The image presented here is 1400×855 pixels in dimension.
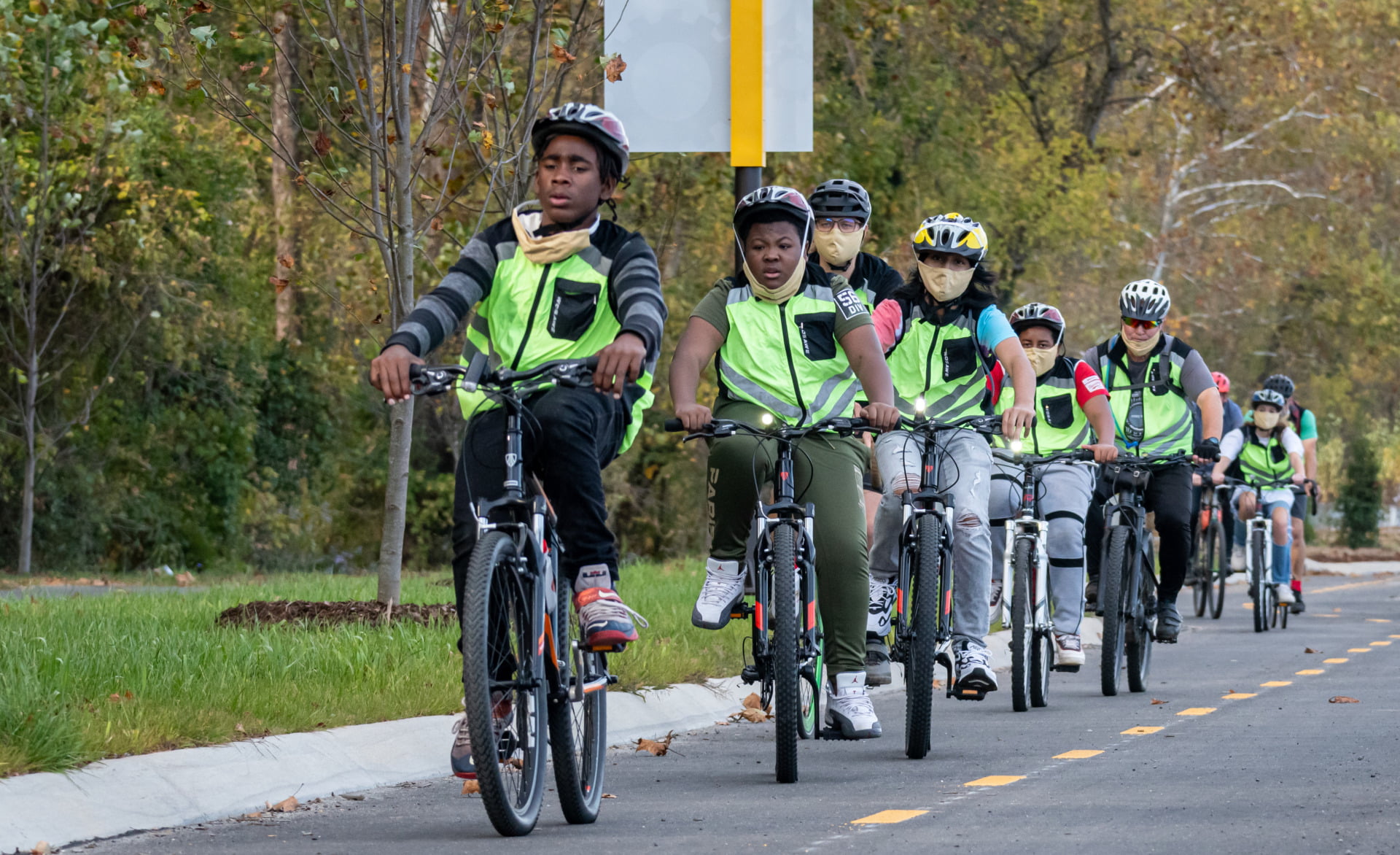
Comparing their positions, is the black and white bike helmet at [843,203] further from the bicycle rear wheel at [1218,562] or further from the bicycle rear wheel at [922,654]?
the bicycle rear wheel at [1218,562]

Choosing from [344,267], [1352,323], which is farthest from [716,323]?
[1352,323]

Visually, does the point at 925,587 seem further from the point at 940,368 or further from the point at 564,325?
the point at 564,325

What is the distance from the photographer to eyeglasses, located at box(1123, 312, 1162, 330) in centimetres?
1179

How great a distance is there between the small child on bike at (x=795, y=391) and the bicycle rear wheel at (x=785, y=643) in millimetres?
441

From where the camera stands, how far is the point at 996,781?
300 inches

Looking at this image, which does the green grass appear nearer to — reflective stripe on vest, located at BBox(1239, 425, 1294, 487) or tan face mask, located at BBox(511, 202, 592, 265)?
tan face mask, located at BBox(511, 202, 592, 265)

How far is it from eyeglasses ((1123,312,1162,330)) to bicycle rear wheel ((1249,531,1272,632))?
5807mm

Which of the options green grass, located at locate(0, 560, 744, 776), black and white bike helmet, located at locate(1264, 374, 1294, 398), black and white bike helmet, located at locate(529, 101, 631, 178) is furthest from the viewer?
black and white bike helmet, located at locate(1264, 374, 1294, 398)

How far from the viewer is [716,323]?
8008 millimetres

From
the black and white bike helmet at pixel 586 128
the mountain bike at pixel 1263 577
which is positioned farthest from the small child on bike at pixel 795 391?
the mountain bike at pixel 1263 577

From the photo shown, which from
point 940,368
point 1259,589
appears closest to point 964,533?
point 940,368

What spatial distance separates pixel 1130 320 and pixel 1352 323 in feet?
129

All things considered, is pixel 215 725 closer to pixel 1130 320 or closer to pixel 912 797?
pixel 912 797

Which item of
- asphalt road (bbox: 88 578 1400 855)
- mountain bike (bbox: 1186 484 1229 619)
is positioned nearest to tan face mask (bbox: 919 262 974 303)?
asphalt road (bbox: 88 578 1400 855)
